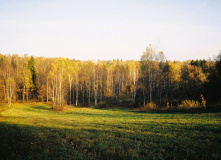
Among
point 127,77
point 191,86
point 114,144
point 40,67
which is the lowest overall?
point 114,144

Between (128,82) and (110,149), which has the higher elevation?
(128,82)

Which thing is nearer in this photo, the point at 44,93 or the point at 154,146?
the point at 154,146

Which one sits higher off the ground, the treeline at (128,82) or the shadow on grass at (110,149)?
the treeline at (128,82)

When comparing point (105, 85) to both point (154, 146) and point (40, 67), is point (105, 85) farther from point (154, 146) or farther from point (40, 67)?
point (154, 146)

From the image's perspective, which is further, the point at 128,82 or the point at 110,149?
the point at 128,82

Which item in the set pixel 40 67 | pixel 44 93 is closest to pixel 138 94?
pixel 44 93

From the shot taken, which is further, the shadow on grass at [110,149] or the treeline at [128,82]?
the treeline at [128,82]

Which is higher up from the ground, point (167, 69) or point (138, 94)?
point (167, 69)

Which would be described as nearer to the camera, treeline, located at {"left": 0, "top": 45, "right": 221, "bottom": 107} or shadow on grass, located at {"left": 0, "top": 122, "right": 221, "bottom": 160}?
shadow on grass, located at {"left": 0, "top": 122, "right": 221, "bottom": 160}

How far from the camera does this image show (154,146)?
7.47 meters

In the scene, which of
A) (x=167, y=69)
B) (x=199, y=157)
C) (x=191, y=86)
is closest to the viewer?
(x=199, y=157)

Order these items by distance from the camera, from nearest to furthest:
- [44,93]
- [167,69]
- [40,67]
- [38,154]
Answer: [38,154] < [167,69] < [44,93] < [40,67]

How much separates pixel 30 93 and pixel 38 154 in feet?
184

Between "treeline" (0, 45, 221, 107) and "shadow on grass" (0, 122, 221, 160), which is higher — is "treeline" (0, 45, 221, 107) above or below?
above
